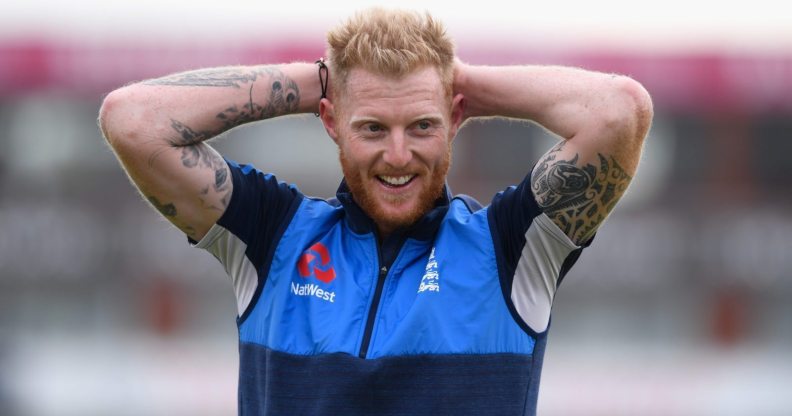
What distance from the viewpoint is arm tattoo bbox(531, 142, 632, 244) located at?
3926 mm

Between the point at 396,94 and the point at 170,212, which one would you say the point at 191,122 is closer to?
the point at 170,212

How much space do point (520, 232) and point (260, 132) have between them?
11220 millimetres

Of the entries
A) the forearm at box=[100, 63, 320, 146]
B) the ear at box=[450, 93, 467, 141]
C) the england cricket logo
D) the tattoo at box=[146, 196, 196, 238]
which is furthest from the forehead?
the tattoo at box=[146, 196, 196, 238]

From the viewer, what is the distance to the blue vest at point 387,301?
3.83m

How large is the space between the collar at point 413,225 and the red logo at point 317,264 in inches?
4.6

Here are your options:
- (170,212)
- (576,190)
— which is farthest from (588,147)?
(170,212)

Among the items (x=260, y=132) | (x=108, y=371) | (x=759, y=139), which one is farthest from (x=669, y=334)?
(x=108, y=371)

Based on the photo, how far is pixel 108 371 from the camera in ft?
44.9

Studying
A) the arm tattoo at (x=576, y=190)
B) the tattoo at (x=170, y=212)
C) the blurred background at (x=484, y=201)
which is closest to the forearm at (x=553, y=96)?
the arm tattoo at (x=576, y=190)

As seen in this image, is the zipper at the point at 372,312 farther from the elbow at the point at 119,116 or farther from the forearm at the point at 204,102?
the elbow at the point at 119,116

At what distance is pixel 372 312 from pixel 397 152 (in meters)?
0.45

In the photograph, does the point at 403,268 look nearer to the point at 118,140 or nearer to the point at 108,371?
the point at 118,140

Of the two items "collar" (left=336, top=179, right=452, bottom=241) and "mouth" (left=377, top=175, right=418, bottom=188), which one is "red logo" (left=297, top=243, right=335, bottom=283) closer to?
"collar" (left=336, top=179, right=452, bottom=241)

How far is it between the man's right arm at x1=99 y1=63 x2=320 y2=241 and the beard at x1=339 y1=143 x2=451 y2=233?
0.27 metres
